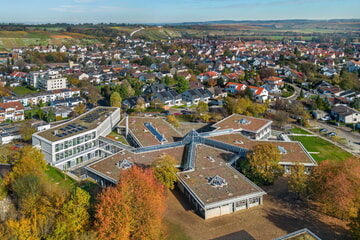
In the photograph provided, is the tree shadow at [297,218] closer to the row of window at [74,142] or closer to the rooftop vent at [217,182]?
the rooftop vent at [217,182]

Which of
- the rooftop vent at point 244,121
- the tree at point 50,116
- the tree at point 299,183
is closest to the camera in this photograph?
the tree at point 299,183

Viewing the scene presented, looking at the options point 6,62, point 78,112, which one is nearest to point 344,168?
point 78,112

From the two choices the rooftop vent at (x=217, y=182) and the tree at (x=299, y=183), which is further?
the rooftop vent at (x=217, y=182)

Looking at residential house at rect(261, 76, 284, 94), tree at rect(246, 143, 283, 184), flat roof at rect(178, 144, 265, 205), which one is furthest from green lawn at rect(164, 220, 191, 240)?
residential house at rect(261, 76, 284, 94)

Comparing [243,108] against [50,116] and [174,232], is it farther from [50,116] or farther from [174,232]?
[50,116]

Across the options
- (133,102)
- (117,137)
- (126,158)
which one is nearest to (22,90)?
(133,102)

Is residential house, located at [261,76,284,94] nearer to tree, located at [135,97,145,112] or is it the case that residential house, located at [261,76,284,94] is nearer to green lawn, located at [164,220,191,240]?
tree, located at [135,97,145,112]

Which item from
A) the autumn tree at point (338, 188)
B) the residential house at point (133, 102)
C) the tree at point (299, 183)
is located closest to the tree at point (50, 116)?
the residential house at point (133, 102)
